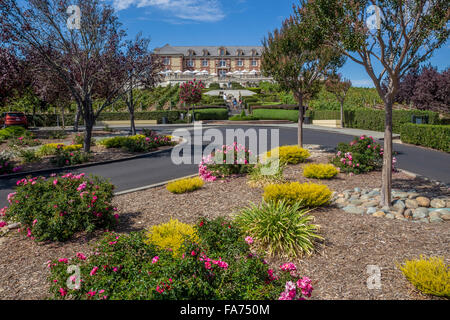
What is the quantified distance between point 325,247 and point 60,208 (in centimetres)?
462

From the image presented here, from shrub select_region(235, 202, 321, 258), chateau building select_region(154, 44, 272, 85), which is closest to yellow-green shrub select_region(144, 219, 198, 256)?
shrub select_region(235, 202, 321, 258)

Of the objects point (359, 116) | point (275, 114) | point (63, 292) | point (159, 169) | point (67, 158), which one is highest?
point (275, 114)

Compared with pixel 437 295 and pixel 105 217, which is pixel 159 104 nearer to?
pixel 105 217

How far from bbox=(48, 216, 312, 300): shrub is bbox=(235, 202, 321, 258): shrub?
1.23 metres

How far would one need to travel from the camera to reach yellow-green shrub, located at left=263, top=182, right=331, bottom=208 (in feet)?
22.1

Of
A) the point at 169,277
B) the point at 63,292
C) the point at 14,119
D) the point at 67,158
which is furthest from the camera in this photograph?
the point at 14,119

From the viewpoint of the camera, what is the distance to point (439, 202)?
7262 mm

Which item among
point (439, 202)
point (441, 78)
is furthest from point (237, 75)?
point (439, 202)

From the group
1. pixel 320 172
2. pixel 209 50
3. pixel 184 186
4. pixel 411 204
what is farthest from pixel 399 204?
pixel 209 50

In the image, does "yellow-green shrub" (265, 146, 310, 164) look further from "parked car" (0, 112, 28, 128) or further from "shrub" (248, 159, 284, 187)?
"parked car" (0, 112, 28, 128)

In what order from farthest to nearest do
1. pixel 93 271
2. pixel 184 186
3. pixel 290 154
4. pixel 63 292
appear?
pixel 290 154 → pixel 184 186 → pixel 93 271 → pixel 63 292

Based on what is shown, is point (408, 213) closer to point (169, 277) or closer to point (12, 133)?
point (169, 277)

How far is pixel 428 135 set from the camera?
1672cm

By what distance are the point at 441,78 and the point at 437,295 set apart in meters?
31.6
